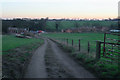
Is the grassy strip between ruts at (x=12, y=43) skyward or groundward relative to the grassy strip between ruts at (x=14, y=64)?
skyward

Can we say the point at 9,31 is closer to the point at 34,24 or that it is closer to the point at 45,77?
the point at 34,24

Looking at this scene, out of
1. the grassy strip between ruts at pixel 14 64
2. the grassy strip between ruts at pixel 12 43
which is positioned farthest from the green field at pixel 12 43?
the grassy strip between ruts at pixel 14 64

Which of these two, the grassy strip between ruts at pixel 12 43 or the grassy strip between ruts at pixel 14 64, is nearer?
the grassy strip between ruts at pixel 14 64

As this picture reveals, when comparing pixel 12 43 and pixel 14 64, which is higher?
pixel 12 43

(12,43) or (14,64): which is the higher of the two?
(12,43)

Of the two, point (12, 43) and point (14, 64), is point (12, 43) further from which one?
point (14, 64)

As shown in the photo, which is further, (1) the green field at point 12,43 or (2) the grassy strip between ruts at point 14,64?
(1) the green field at point 12,43

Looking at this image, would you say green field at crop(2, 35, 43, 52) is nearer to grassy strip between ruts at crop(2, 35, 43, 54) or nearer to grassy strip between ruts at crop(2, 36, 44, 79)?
grassy strip between ruts at crop(2, 35, 43, 54)

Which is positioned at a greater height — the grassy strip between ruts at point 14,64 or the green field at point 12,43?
the green field at point 12,43

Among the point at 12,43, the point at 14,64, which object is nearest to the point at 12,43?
the point at 12,43

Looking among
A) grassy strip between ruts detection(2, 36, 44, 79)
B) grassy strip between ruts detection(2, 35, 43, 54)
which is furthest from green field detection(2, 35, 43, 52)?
grassy strip between ruts detection(2, 36, 44, 79)

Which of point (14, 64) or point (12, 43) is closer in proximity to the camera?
point (14, 64)

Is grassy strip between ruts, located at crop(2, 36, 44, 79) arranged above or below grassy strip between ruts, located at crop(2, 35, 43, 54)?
below

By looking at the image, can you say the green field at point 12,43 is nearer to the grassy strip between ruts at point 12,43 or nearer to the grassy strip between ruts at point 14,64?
the grassy strip between ruts at point 12,43
